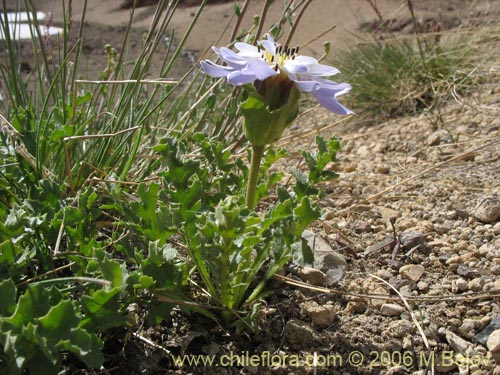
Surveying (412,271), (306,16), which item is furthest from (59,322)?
(306,16)

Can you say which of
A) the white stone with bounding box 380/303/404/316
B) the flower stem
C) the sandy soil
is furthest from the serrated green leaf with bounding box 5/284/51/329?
the sandy soil

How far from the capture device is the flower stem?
1.25 meters

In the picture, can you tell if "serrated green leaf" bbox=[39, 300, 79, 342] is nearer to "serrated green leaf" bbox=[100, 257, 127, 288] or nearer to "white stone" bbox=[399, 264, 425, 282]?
"serrated green leaf" bbox=[100, 257, 127, 288]

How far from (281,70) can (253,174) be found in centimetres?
22

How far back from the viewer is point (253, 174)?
1.28 m

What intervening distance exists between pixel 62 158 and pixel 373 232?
878 millimetres

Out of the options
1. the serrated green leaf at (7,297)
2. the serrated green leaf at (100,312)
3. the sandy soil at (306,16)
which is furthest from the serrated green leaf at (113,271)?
the sandy soil at (306,16)

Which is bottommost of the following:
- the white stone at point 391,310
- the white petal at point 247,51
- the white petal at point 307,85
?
the white stone at point 391,310

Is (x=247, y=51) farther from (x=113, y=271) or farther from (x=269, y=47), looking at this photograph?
(x=113, y=271)

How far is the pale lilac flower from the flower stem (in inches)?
6.0

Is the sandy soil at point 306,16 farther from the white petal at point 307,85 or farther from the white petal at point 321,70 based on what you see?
the white petal at point 307,85

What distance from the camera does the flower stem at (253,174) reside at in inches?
49.2

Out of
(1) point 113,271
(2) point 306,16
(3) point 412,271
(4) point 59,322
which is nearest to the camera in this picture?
(4) point 59,322

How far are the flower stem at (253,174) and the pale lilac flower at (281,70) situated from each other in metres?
0.15
